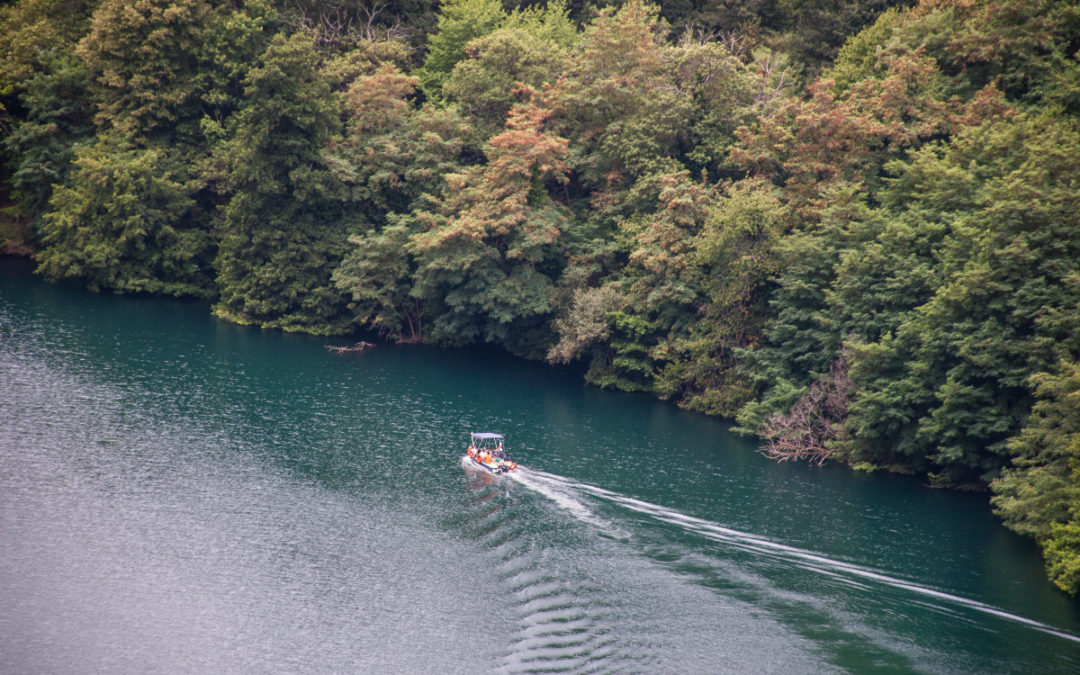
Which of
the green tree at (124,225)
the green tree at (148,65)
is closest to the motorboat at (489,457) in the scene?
the green tree at (124,225)

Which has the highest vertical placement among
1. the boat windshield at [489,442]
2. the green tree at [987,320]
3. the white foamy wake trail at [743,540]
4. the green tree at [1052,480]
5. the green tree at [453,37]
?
the green tree at [453,37]

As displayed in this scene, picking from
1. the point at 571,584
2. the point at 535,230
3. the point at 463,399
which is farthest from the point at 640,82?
the point at 571,584

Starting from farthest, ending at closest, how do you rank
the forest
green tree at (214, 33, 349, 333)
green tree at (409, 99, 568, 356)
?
1. green tree at (214, 33, 349, 333)
2. green tree at (409, 99, 568, 356)
3. the forest

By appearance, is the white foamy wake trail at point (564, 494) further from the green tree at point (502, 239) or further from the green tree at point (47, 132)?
the green tree at point (47, 132)

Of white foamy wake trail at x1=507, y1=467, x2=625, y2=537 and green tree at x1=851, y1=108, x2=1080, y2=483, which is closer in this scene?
white foamy wake trail at x1=507, y1=467, x2=625, y2=537

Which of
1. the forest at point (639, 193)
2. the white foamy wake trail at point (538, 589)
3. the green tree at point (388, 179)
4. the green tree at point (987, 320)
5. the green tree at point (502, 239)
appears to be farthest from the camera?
the green tree at point (388, 179)

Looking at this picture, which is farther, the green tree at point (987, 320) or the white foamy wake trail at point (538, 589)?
the green tree at point (987, 320)

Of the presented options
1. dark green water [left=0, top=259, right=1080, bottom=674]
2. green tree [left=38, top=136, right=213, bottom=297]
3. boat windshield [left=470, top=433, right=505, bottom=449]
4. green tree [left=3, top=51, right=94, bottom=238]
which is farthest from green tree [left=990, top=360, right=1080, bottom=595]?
green tree [left=3, top=51, right=94, bottom=238]

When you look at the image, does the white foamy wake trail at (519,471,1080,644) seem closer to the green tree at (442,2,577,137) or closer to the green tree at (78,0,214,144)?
the green tree at (442,2,577,137)

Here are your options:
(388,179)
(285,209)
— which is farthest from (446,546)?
(285,209)
